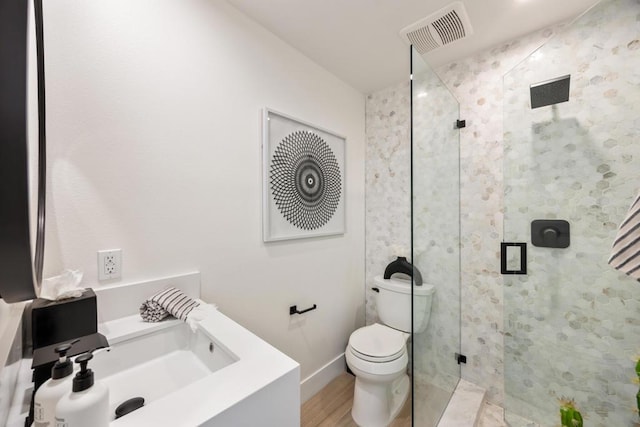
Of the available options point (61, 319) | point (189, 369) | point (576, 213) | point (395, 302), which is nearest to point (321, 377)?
point (395, 302)

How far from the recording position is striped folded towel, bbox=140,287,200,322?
0.99 m

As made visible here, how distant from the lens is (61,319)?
750 millimetres


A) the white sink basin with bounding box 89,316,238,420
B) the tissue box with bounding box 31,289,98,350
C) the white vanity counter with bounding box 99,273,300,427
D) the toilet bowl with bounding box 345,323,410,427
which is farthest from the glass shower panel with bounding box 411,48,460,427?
the tissue box with bounding box 31,289,98,350

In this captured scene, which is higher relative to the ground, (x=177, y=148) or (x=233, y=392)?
(x=177, y=148)

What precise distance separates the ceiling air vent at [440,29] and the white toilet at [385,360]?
4.73 ft

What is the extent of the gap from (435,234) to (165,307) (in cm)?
138

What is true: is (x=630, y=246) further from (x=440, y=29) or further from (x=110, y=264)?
(x=110, y=264)

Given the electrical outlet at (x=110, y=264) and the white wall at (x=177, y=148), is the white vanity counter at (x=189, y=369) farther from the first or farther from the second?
the white wall at (x=177, y=148)

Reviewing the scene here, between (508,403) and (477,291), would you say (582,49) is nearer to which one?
(477,291)

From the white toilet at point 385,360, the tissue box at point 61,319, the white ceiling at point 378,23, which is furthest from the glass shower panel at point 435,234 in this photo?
the tissue box at point 61,319

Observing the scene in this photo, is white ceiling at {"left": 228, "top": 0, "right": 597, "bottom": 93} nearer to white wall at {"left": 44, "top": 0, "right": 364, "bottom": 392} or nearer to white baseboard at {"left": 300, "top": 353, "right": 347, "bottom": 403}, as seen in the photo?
white wall at {"left": 44, "top": 0, "right": 364, "bottom": 392}

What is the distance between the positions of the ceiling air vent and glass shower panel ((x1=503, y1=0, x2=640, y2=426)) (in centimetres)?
41

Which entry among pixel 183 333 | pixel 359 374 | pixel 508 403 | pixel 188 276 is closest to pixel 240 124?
pixel 188 276

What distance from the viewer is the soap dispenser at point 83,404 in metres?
0.42
